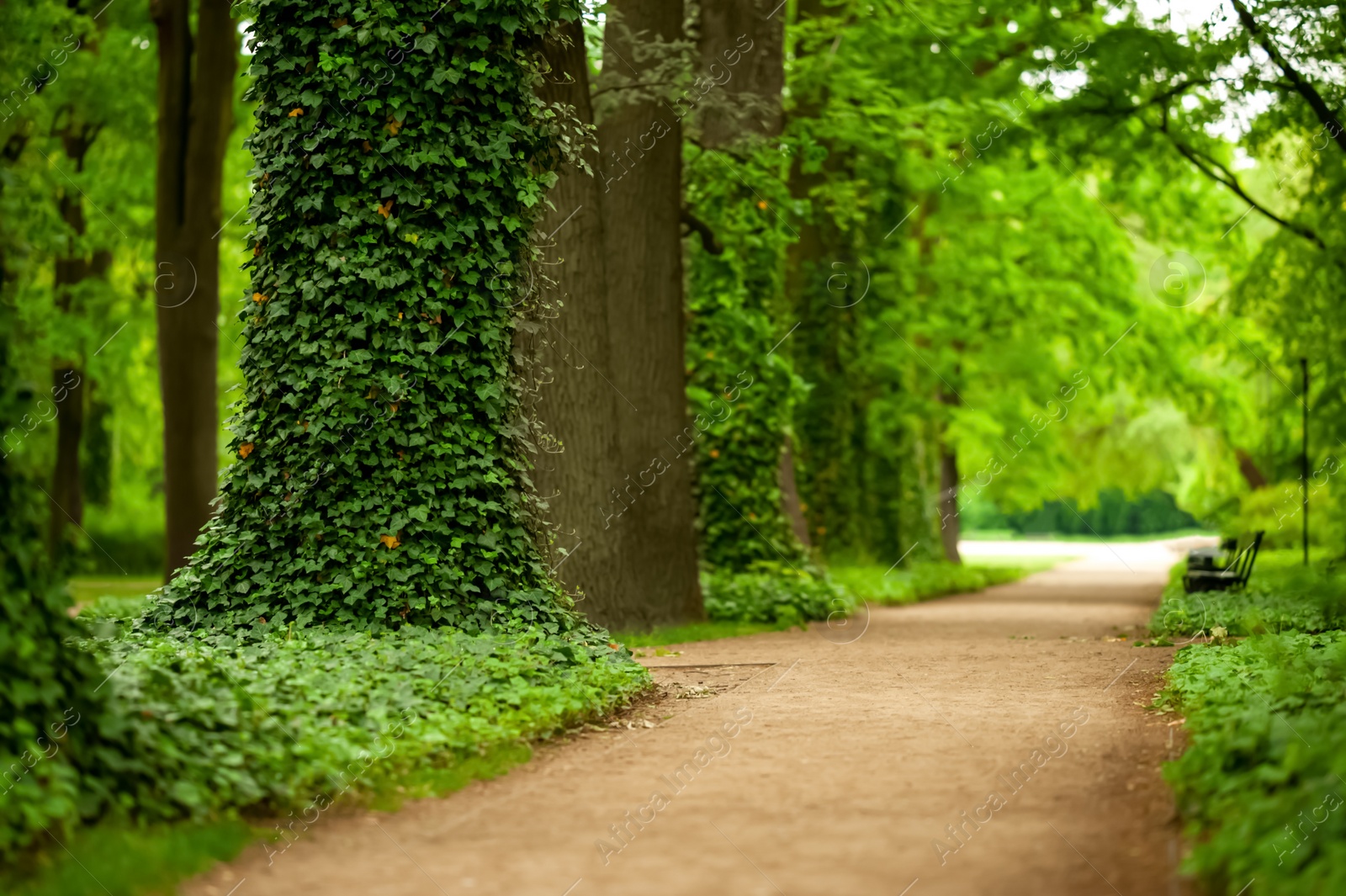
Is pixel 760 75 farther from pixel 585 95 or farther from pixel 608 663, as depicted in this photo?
pixel 608 663

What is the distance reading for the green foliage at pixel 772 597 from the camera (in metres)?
16.5

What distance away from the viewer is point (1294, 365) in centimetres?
2273

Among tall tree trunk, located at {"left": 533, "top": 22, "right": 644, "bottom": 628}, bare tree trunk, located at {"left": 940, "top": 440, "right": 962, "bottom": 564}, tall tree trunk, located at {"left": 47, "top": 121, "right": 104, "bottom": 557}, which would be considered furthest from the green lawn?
tall tree trunk, located at {"left": 533, "top": 22, "right": 644, "bottom": 628}

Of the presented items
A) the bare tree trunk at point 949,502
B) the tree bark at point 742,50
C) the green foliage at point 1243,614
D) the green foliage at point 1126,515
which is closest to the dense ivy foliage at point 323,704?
the green foliage at point 1243,614

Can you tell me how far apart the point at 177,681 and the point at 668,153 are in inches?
379

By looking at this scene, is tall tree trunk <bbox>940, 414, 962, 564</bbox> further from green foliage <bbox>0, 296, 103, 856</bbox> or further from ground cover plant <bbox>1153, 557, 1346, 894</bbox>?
green foliage <bbox>0, 296, 103, 856</bbox>

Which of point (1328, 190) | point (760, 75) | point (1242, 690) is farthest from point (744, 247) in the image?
point (1242, 690)

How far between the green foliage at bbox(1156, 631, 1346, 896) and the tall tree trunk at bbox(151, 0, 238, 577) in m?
13.5

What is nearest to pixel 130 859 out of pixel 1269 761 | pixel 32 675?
pixel 32 675

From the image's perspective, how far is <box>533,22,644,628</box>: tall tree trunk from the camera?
43.0 feet

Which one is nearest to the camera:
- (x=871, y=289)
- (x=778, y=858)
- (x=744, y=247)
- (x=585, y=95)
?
(x=778, y=858)

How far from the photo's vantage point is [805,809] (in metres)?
6.30

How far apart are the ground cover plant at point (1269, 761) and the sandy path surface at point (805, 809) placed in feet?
0.79

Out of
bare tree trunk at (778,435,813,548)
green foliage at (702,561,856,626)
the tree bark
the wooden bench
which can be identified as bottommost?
the wooden bench
